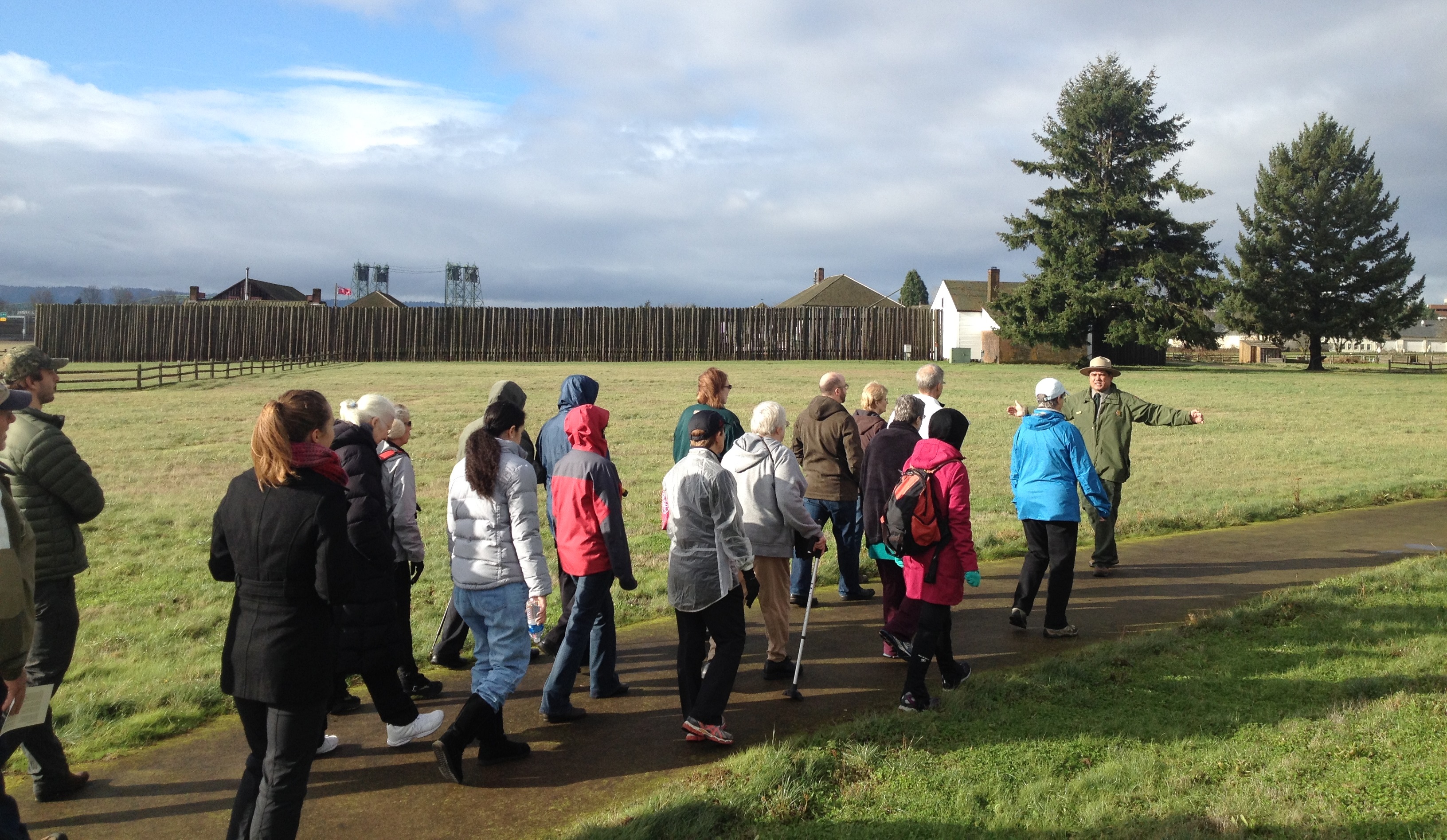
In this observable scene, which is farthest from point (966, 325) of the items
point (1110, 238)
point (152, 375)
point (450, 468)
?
point (450, 468)

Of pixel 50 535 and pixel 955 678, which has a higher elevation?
pixel 50 535

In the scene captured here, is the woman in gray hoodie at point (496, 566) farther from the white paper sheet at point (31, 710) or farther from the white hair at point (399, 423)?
the white paper sheet at point (31, 710)

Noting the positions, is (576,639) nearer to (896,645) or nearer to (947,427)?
(896,645)

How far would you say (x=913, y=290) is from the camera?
106 meters

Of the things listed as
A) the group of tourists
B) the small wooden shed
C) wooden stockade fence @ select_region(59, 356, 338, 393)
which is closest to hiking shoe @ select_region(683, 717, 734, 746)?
the group of tourists

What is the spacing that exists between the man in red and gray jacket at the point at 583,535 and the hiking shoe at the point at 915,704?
5.10 feet

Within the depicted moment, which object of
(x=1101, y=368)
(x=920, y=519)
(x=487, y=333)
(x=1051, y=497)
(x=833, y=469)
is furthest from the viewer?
(x=487, y=333)

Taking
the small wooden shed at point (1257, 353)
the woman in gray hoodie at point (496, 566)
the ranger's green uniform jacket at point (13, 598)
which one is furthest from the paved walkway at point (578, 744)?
the small wooden shed at point (1257, 353)

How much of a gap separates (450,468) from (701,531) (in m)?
10.2

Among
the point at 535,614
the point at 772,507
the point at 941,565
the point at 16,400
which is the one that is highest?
the point at 16,400

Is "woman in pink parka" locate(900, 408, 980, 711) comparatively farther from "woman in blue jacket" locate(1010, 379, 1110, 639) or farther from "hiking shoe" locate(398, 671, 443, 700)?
"hiking shoe" locate(398, 671, 443, 700)

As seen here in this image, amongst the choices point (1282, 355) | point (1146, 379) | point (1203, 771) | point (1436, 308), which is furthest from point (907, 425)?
point (1436, 308)

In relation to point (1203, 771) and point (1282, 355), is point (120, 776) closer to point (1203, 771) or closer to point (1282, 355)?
point (1203, 771)

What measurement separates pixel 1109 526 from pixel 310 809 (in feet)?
21.3
